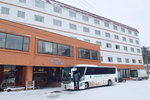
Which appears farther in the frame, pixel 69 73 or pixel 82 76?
pixel 82 76

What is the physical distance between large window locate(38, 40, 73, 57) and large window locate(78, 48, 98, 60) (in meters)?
2.37

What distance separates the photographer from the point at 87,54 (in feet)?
83.8

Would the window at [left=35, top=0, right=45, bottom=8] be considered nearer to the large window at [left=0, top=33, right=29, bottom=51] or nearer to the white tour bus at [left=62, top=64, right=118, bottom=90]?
the large window at [left=0, top=33, right=29, bottom=51]

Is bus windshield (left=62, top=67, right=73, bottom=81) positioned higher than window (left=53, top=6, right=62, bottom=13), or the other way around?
window (left=53, top=6, right=62, bottom=13)

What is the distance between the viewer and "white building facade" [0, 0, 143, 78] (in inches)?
992

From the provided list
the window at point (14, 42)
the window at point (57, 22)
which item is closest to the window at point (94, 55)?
Answer: the window at point (57, 22)

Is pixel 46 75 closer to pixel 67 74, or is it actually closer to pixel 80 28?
pixel 67 74

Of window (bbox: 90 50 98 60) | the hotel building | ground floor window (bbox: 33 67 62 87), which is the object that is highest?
the hotel building

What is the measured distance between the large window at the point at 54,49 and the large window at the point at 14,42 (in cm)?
204

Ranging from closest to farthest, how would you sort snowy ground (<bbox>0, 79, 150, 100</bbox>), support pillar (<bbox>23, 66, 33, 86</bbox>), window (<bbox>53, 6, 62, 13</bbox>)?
snowy ground (<bbox>0, 79, 150, 100</bbox>), support pillar (<bbox>23, 66, 33, 86</bbox>), window (<bbox>53, 6, 62, 13</bbox>)

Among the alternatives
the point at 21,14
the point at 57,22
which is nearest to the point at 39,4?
the point at 21,14

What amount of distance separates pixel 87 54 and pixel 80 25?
10.2 metres

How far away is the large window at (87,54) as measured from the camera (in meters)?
24.2

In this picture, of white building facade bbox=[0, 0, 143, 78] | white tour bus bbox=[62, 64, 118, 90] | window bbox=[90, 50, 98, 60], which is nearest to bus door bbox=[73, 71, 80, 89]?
white tour bus bbox=[62, 64, 118, 90]
